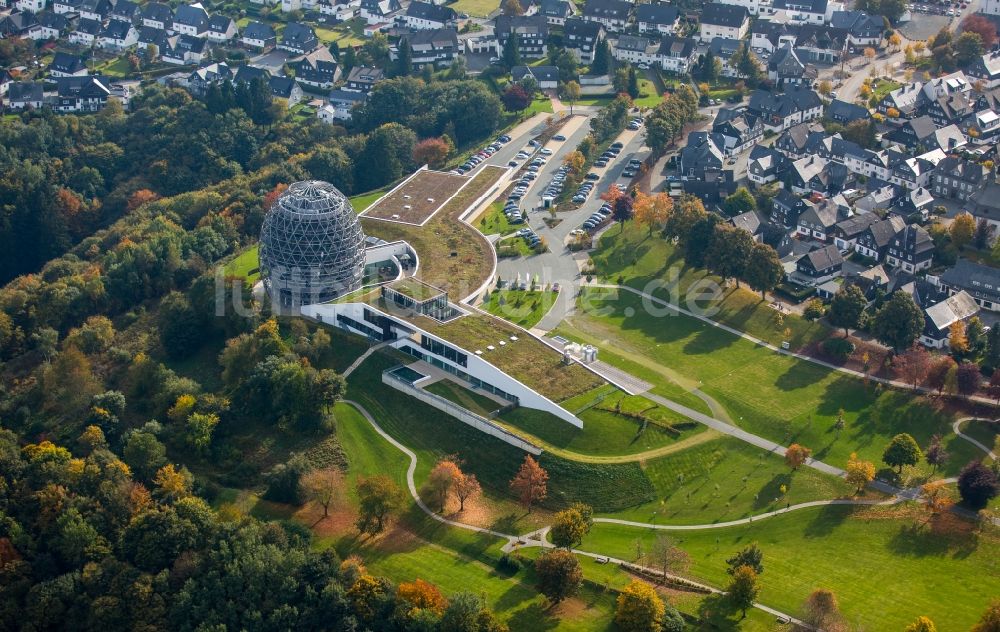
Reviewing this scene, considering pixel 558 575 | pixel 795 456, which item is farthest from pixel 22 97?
pixel 795 456

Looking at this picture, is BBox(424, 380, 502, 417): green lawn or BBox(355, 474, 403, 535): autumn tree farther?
BBox(424, 380, 502, 417): green lawn

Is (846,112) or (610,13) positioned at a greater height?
(610,13)

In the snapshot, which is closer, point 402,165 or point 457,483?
point 457,483

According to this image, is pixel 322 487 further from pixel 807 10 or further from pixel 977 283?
pixel 807 10

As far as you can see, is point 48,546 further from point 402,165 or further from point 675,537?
point 402,165

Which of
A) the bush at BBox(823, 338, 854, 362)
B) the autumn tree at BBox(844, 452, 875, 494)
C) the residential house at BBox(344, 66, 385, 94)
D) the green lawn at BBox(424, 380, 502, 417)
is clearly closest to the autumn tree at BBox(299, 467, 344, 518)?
the green lawn at BBox(424, 380, 502, 417)

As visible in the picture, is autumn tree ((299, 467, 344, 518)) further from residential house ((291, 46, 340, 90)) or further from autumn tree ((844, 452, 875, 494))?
residential house ((291, 46, 340, 90))

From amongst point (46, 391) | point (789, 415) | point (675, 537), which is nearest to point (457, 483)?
point (675, 537)
